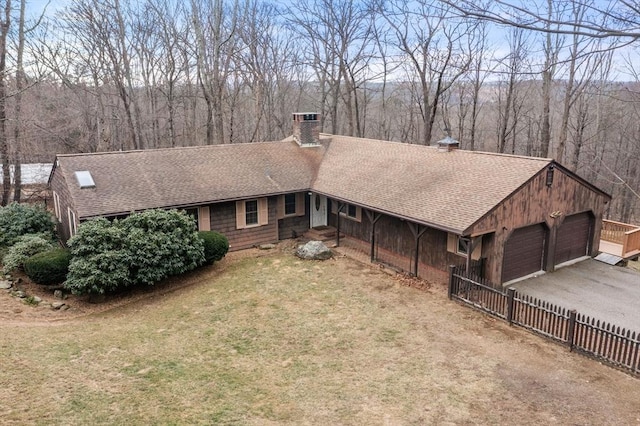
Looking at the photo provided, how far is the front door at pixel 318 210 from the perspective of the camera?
68.4 feet

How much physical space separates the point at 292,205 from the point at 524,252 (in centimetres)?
995

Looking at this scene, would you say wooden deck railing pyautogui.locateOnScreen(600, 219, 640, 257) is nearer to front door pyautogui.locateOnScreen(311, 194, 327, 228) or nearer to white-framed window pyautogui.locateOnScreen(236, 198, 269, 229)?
front door pyautogui.locateOnScreen(311, 194, 327, 228)

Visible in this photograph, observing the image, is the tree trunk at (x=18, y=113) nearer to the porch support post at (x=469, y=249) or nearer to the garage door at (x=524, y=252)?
the porch support post at (x=469, y=249)

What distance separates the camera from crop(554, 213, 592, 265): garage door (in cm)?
1638

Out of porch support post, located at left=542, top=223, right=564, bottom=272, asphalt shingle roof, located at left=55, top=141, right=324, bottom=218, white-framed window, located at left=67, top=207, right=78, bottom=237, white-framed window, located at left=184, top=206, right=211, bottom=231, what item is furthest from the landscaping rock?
white-framed window, located at left=67, top=207, right=78, bottom=237

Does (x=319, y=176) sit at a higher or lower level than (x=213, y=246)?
higher

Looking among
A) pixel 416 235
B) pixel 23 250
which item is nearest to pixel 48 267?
pixel 23 250

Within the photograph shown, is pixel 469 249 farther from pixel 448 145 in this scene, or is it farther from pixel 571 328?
pixel 448 145

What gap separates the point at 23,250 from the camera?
50.4 feet

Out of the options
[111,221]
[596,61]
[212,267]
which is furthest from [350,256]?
[596,61]

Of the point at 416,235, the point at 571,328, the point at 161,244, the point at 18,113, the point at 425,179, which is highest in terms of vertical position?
the point at 18,113

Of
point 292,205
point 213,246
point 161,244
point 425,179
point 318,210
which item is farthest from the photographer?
point 318,210

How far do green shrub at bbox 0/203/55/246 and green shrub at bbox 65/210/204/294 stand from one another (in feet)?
16.4

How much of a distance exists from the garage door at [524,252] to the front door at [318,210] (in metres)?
8.96
